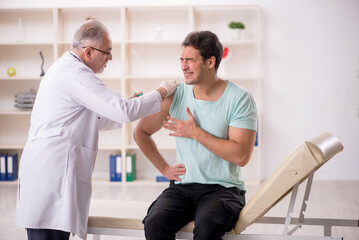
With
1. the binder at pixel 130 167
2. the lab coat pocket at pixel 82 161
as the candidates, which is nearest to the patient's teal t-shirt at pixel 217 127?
the lab coat pocket at pixel 82 161

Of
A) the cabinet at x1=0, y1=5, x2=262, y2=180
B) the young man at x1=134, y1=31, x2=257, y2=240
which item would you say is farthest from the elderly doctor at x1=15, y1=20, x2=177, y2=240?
the cabinet at x1=0, y1=5, x2=262, y2=180

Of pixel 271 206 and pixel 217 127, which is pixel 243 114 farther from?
pixel 271 206

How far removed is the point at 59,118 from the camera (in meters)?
1.76

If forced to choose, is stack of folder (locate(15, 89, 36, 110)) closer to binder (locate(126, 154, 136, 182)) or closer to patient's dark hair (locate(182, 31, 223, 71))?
binder (locate(126, 154, 136, 182))

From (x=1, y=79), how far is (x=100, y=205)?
2787 millimetres

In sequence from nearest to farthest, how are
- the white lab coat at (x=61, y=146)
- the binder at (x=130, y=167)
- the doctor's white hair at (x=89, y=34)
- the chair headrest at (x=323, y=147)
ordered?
the chair headrest at (x=323, y=147) < the white lab coat at (x=61, y=146) < the doctor's white hair at (x=89, y=34) < the binder at (x=130, y=167)

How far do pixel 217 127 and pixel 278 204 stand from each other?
1890 mm

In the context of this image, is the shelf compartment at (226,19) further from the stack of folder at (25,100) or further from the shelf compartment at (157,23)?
the stack of folder at (25,100)

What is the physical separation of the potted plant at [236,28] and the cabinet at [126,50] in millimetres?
119

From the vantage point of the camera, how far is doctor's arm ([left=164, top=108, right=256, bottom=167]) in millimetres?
1876

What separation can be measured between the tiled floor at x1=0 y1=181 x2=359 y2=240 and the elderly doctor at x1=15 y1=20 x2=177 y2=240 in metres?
1.17

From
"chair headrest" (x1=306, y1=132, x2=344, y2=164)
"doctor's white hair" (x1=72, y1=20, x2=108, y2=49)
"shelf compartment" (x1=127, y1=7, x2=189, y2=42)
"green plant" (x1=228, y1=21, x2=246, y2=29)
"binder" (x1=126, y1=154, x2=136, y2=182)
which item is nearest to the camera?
"chair headrest" (x1=306, y1=132, x2=344, y2=164)

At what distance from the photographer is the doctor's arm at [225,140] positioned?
73.9 inches

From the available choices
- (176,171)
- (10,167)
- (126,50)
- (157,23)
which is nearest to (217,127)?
(176,171)
